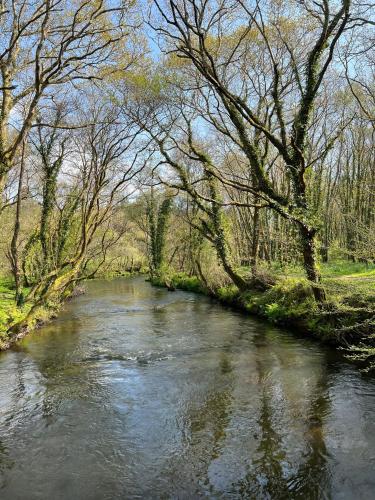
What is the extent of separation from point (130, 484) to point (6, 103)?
508 inches

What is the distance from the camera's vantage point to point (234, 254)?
2591 cm

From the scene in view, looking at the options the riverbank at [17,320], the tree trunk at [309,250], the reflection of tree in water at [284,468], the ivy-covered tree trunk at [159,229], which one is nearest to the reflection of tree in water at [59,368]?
the riverbank at [17,320]

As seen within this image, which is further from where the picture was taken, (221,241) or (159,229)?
(159,229)

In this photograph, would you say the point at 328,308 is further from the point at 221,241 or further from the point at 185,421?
the point at 221,241

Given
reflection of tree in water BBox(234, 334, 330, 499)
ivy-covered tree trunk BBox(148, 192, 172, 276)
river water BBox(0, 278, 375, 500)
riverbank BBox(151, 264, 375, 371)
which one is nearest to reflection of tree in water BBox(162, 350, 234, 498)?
river water BBox(0, 278, 375, 500)

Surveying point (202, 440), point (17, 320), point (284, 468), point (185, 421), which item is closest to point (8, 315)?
point (17, 320)

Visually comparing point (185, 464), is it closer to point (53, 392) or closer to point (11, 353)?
point (53, 392)

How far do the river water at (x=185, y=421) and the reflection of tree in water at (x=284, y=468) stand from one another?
20 mm

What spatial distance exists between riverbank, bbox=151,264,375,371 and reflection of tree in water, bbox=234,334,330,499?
2018mm

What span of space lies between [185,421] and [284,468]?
2.38 m

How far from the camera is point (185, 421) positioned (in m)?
8.27

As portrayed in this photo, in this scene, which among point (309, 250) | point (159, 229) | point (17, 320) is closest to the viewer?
point (309, 250)

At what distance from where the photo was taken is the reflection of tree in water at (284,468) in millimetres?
5867

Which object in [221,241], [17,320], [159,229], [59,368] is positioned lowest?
[59,368]
